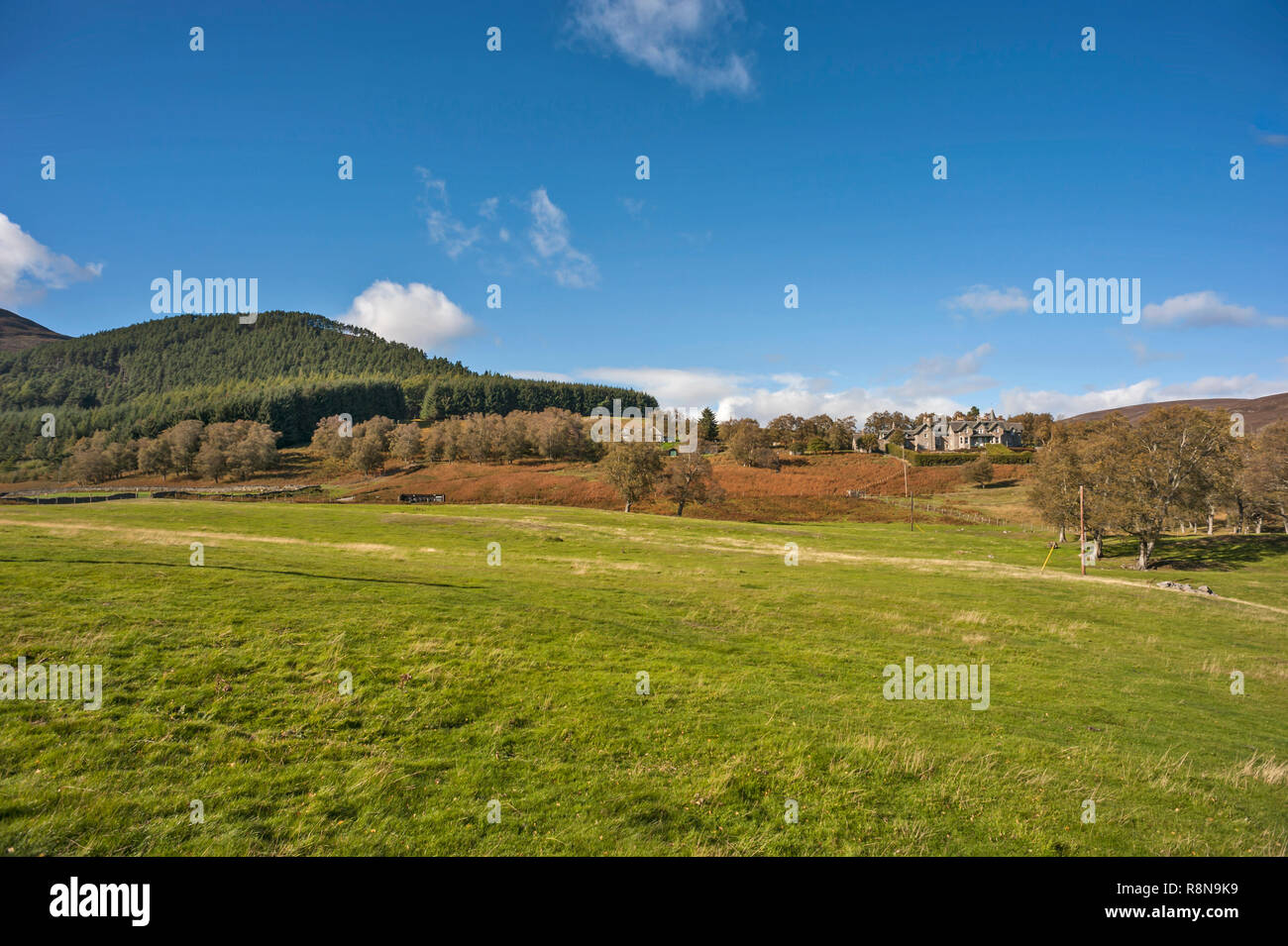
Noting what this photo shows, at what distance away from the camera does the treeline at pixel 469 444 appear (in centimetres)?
15274

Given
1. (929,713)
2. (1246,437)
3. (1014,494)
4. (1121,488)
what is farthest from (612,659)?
(1014,494)

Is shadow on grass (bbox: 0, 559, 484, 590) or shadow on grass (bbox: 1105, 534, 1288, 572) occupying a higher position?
shadow on grass (bbox: 0, 559, 484, 590)

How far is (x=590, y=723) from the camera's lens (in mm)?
12781

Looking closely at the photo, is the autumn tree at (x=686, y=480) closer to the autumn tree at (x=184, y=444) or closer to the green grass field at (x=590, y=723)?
the green grass field at (x=590, y=723)

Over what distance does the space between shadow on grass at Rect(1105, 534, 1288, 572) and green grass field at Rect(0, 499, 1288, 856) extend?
3490 cm

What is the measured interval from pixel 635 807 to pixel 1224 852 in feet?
33.6

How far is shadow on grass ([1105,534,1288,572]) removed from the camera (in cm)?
5581

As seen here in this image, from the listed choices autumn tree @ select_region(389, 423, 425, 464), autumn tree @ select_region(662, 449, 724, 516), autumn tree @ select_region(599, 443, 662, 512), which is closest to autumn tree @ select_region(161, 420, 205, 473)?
autumn tree @ select_region(389, 423, 425, 464)

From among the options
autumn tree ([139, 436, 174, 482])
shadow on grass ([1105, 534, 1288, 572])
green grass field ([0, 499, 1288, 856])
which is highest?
autumn tree ([139, 436, 174, 482])

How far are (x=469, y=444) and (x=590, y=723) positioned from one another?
15174 centimetres

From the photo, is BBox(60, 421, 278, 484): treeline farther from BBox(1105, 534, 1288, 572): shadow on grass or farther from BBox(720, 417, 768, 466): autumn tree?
BBox(1105, 534, 1288, 572): shadow on grass

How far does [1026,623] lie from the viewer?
1119 inches

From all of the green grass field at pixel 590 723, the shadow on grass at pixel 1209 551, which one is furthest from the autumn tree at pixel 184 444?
the shadow on grass at pixel 1209 551

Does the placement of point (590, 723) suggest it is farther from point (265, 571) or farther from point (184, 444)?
point (184, 444)
